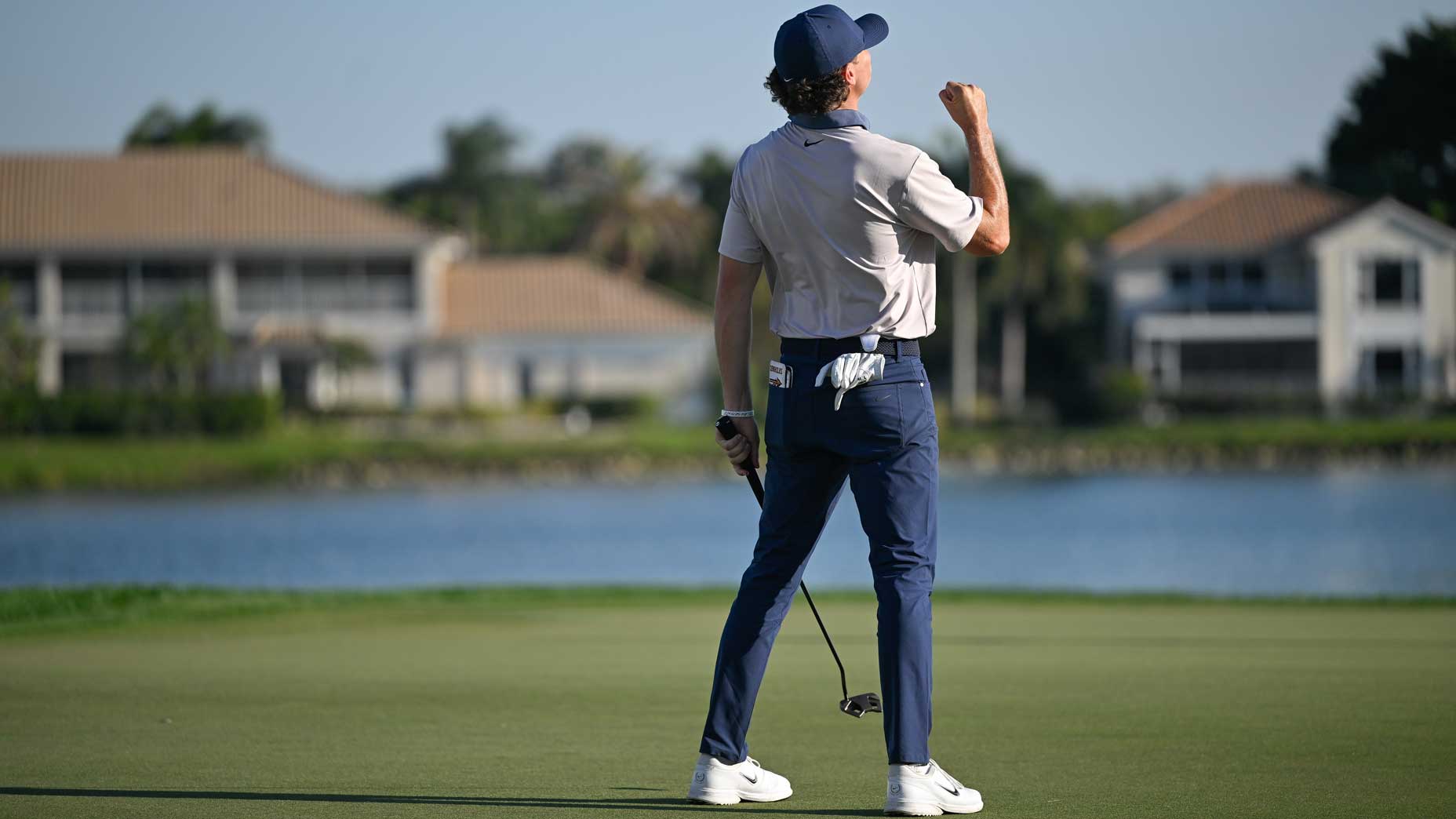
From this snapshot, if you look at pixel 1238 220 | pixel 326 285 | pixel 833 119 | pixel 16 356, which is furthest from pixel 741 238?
pixel 1238 220

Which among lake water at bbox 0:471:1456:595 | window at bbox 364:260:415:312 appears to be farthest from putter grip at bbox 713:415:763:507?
window at bbox 364:260:415:312

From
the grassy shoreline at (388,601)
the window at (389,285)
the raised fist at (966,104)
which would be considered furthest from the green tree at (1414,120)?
the window at (389,285)

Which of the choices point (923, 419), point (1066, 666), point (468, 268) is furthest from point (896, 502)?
point (468, 268)

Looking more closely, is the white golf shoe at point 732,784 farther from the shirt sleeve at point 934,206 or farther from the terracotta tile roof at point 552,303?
the terracotta tile roof at point 552,303

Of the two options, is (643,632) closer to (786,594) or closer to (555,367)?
(786,594)

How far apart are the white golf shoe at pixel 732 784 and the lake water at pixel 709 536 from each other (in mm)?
14693

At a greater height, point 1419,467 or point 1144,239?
point 1144,239

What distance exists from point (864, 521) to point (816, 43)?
3.67ft

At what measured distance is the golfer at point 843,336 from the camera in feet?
13.8

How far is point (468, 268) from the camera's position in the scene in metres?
60.5

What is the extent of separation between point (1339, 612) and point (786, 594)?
642 centimetres

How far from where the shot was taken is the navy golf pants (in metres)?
4.20

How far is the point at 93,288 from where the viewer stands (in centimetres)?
5628

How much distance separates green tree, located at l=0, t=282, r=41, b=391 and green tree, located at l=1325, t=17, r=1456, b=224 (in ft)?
120
